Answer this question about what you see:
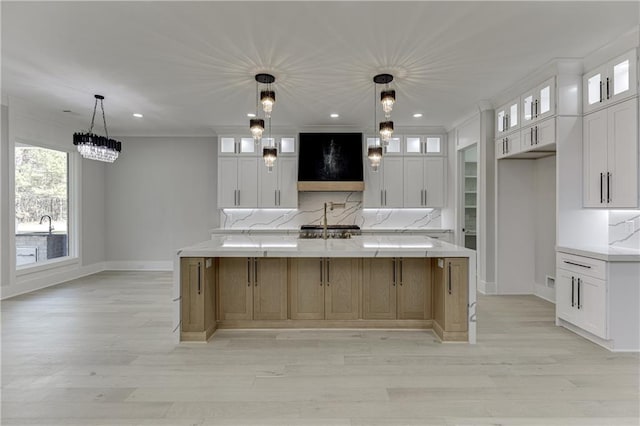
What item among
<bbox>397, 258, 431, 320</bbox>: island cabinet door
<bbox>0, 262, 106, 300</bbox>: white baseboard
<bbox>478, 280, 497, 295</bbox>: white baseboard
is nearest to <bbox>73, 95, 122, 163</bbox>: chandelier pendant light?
<bbox>0, 262, 106, 300</bbox>: white baseboard

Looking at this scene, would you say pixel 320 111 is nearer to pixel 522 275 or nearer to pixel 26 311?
pixel 522 275

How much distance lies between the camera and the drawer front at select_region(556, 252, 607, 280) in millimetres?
3143

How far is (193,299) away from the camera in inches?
130

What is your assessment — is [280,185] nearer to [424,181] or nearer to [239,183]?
[239,183]

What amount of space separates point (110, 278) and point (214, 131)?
10.9 feet

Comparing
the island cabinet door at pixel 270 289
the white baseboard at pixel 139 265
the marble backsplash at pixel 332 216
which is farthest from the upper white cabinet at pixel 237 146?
the island cabinet door at pixel 270 289

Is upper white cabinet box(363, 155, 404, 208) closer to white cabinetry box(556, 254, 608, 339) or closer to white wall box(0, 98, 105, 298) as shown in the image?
white cabinetry box(556, 254, 608, 339)

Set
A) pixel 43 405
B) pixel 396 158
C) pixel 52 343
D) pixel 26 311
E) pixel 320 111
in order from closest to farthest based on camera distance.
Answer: pixel 43 405 → pixel 52 343 → pixel 26 311 → pixel 320 111 → pixel 396 158

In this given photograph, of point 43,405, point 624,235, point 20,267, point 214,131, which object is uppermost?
point 214,131

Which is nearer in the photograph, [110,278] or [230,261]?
[230,261]

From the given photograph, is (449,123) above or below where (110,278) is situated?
above

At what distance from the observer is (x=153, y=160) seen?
716 centimetres

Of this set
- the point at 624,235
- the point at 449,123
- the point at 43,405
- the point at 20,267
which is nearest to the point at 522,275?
the point at 624,235

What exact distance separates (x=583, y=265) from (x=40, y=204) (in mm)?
7684
